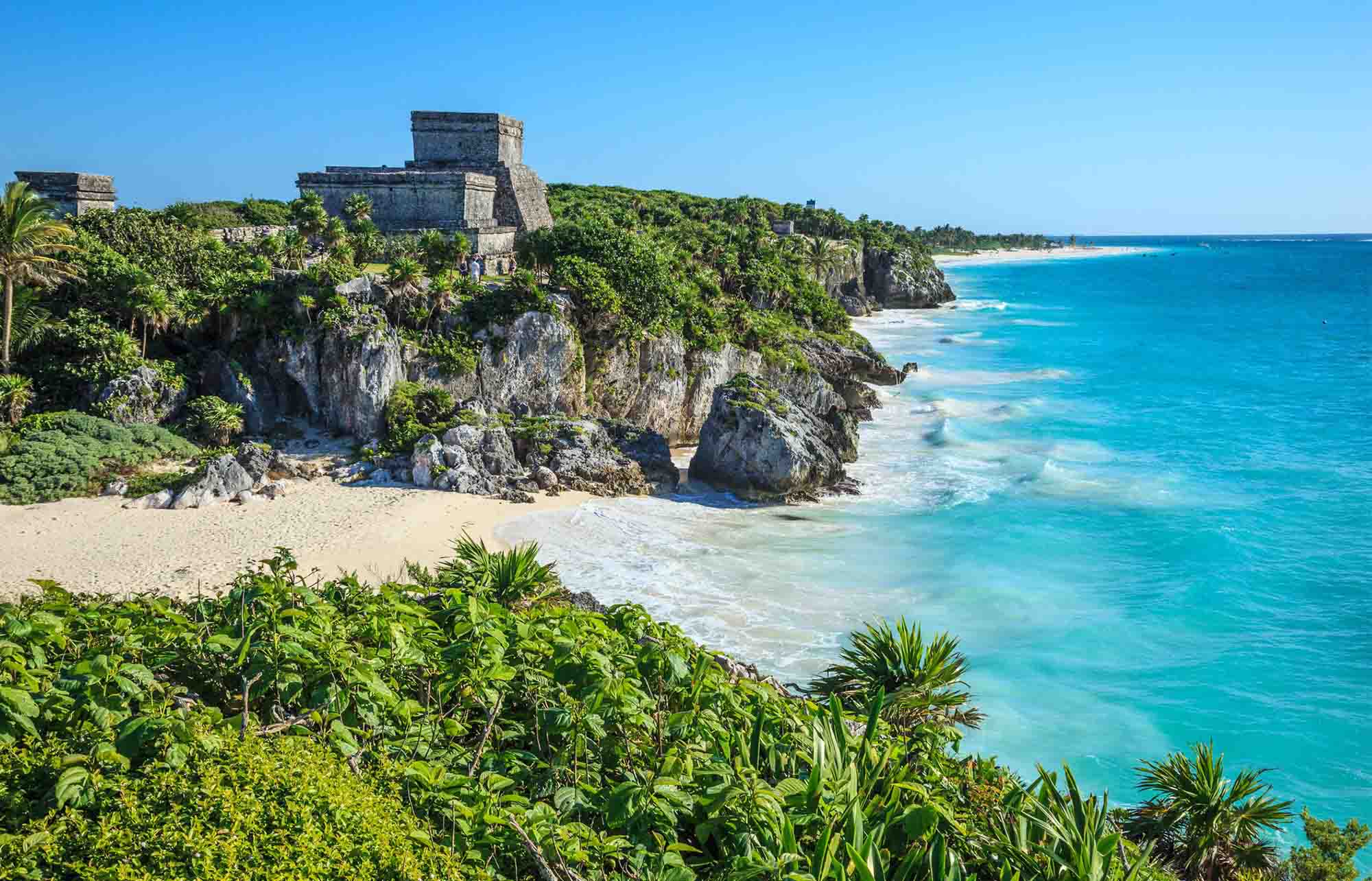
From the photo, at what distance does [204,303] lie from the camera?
920 inches

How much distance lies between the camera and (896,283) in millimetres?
75375

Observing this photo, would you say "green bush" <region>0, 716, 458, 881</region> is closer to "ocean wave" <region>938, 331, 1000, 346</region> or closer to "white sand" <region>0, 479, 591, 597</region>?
"white sand" <region>0, 479, 591, 597</region>

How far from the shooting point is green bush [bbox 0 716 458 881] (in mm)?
3955

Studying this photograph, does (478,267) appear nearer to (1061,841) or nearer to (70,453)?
(70,453)

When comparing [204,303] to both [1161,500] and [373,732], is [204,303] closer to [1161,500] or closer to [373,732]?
[373,732]

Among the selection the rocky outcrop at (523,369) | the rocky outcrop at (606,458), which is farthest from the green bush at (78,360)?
the rocky outcrop at (606,458)

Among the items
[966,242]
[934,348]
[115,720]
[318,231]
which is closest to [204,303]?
[318,231]

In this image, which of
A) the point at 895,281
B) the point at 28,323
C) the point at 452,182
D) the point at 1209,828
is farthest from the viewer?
the point at 895,281


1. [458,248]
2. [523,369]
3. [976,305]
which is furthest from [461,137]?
[976,305]

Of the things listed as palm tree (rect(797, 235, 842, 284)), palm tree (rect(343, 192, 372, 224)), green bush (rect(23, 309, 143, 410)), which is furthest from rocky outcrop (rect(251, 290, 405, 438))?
palm tree (rect(797, 235, 842, 284))

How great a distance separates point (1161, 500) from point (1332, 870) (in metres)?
18.4

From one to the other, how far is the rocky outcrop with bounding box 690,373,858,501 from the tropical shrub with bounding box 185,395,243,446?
40.1ft

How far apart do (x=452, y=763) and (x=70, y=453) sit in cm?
1803

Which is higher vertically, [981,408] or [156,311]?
[156,311]
